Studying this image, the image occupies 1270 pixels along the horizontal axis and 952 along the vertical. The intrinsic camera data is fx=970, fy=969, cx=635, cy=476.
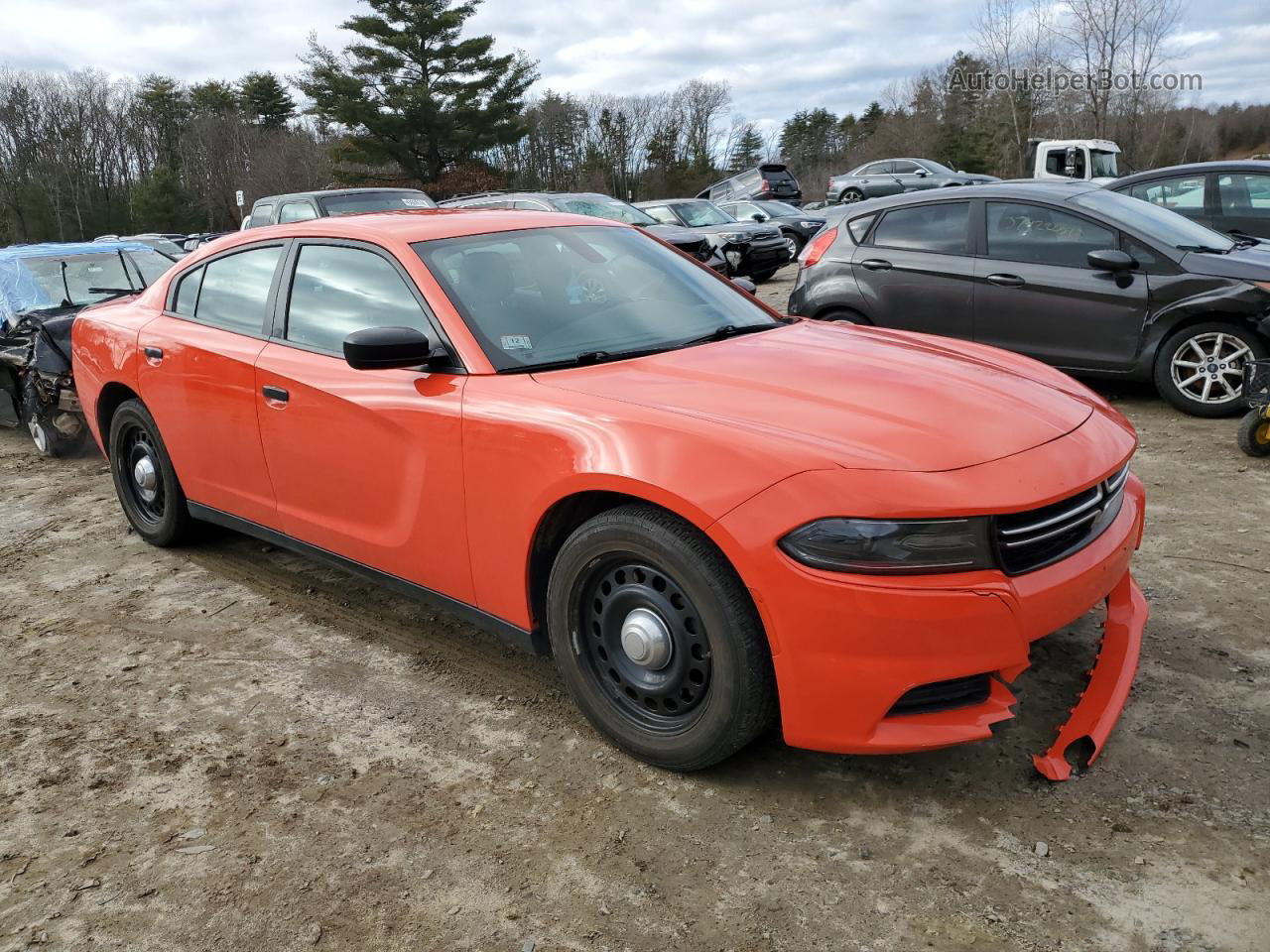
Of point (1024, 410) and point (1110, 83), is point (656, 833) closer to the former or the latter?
point (1024, 410)

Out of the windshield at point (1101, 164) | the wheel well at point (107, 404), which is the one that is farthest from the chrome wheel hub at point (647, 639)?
the windshield at point (1101, 164)

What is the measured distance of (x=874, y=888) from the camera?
2.32 m

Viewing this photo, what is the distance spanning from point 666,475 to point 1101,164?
24636 mm

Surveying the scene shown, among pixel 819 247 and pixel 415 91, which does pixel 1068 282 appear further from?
pixel 415 91

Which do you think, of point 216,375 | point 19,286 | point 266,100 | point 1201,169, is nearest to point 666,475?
point 216,375

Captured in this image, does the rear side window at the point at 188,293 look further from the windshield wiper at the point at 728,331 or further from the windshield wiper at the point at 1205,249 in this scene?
the windshield wiper at the point at 1205,249

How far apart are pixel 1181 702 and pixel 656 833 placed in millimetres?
1737

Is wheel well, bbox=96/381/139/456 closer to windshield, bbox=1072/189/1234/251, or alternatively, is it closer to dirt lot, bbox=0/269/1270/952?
dirt lot, bbox=0/269/1270/952

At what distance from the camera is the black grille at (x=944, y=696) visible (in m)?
2.41

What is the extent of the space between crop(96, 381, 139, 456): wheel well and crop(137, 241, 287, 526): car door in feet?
1.10

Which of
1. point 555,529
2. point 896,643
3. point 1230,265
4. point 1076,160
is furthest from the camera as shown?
point 1076,160

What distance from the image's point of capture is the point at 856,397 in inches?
109

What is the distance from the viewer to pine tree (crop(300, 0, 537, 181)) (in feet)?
154

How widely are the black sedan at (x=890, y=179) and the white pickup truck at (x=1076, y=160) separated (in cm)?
157
